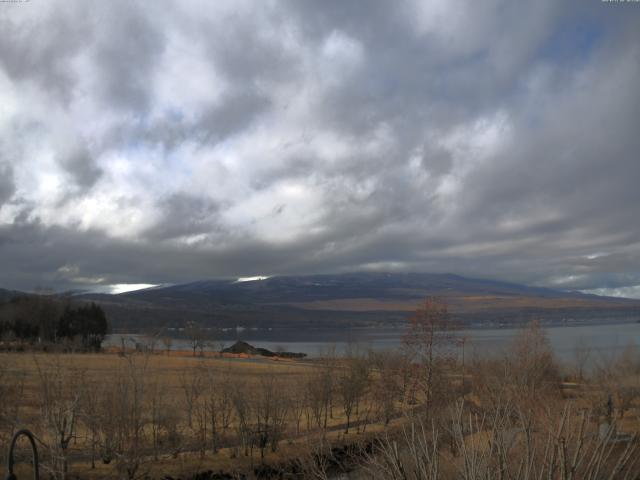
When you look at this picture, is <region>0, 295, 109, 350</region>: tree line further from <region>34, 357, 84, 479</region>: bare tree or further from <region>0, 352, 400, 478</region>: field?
<region>34, 357, 84, 479</region>: bare tree

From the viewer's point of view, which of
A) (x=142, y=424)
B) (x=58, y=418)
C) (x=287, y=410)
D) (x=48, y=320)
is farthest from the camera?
(x=48, y=320)

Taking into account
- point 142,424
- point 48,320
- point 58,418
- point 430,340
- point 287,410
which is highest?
point 48,320

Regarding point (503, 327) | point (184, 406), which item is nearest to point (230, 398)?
point (184, 406)

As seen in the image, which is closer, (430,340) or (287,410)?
(430,340)

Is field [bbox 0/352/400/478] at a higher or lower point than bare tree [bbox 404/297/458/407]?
lower

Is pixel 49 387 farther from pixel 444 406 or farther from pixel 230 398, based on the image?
pixel 444 406

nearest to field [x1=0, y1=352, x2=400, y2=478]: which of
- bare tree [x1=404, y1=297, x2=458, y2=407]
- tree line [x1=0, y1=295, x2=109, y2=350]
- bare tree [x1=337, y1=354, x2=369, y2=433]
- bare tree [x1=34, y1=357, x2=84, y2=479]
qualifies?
bare tree [x1=34, y1=357, x2=84, y2=479]

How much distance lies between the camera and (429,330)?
4166 centimetres

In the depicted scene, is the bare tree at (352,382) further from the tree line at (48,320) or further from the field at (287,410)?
the tree line at (48,320)

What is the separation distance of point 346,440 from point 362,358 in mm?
16127

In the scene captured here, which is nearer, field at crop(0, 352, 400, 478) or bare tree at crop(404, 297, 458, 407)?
field at crop(0, 352, 400, 478)

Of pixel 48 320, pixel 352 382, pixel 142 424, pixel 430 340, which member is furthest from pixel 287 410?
pixel 48 320

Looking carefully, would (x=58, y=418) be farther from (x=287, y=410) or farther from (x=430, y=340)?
(x=430, y=340)

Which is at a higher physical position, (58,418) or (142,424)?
(58,418)
